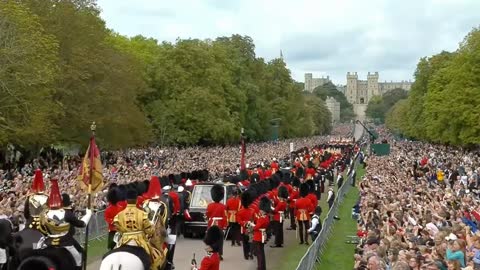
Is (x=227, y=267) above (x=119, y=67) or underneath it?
underneath

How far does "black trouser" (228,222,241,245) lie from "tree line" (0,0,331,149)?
15.8 meters

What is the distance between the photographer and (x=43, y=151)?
167 feet

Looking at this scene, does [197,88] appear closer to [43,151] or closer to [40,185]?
[43,151]

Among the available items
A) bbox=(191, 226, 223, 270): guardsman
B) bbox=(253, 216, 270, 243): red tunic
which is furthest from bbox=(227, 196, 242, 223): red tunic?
bbox=(191, 226, 223, 270): guardsman

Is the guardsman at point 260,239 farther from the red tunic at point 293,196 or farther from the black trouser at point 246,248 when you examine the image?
the red tunic at point 293,196

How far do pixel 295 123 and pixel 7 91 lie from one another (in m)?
77.0

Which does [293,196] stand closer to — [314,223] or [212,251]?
[314,223]

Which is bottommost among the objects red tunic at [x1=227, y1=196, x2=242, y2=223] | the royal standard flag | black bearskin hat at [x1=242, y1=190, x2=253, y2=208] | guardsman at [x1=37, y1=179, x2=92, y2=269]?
red tunic at [x1=227, y1=196, x2=242, y2=223]

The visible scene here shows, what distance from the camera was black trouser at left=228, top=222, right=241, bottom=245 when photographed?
66.1ft

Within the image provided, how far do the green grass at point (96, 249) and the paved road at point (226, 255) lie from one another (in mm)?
680

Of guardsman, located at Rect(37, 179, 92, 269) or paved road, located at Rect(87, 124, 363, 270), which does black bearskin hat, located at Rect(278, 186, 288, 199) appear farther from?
guardsman, located at Rect(37, 179, 92, 269)

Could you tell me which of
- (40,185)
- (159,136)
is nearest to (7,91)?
(40,185)

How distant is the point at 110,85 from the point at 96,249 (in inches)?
1095

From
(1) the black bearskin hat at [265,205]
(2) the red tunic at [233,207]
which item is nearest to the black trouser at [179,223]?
(2) the red tunic at [233,207]
